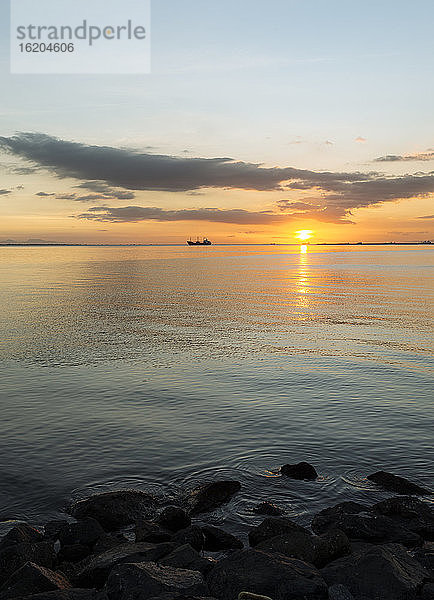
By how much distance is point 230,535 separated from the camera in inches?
550

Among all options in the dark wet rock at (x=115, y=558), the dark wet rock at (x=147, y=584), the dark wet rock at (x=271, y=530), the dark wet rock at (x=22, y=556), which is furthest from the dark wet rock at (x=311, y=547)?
the dark wet rock at (x=22, y=556)

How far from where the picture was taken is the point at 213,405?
85.5 feet

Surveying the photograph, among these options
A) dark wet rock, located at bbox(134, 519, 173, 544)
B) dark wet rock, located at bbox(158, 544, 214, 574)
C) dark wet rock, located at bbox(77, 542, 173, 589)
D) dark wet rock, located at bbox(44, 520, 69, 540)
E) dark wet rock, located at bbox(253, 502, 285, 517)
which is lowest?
dark wet rock, located at bbox(253, 502, 285, 517)

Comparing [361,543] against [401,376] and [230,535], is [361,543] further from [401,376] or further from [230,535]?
[401,376]

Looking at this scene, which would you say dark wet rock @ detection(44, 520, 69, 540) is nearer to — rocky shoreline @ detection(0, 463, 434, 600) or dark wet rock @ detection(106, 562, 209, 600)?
rocky shoreline @ detection(0, 463, 434, 600)

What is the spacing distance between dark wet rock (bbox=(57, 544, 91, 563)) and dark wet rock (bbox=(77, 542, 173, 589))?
→ 96 cm

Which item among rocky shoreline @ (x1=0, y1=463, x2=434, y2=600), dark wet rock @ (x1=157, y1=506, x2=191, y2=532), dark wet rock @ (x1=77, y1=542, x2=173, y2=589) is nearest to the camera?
rocky shoreline @ (x1=0, y1=463, x2=434, y2=600)

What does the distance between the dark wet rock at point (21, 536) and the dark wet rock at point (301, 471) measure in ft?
26.7

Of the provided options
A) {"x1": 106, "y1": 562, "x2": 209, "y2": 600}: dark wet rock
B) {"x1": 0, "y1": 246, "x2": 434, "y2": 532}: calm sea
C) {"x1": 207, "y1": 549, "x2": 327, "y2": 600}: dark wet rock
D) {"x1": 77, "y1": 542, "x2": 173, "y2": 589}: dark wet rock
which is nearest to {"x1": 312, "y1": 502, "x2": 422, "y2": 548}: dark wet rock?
{"x1": 0, "y1": 246, "x2": 434, "y2": 532}: calm sea

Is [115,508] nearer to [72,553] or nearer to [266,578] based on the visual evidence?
[72,553]

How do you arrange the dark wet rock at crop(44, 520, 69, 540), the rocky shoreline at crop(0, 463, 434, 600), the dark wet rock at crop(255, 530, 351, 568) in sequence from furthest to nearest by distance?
the dark wet rock at crop(44, 520, 69, 540)
the dark wet rock at crop(255, 530, 351, 568)
the rocky shoreline at crop(0, 463, 434, 600)

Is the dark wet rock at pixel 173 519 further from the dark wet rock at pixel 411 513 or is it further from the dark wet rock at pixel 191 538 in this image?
the dark wet rock at pixel 411 513

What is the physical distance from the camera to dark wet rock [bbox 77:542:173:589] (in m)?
11.8

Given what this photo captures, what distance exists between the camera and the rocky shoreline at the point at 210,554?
414 inches
